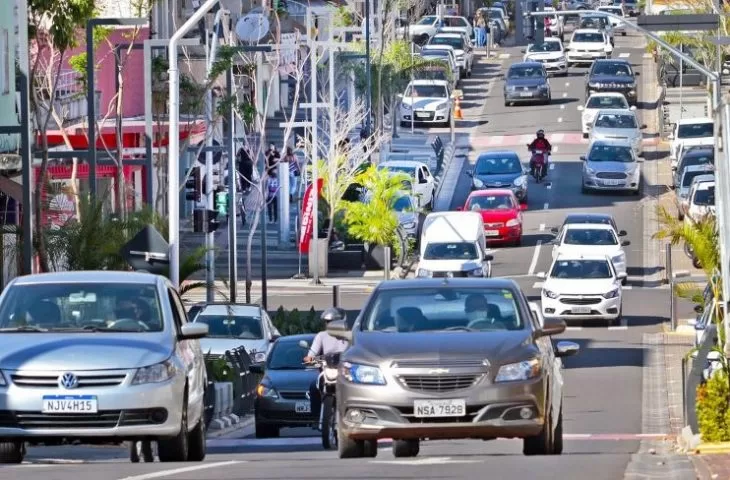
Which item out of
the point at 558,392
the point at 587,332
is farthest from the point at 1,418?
the point at 587,332

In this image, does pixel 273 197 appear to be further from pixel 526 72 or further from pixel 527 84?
pixel 526 72

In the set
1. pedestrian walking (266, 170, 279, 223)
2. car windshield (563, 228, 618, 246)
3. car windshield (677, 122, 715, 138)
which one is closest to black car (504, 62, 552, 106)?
car windshield (677, 122, 715, 138)

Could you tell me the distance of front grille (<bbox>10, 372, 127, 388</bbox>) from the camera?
53.3 feet

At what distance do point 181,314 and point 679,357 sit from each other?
22.8 metres

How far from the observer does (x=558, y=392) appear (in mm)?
18172

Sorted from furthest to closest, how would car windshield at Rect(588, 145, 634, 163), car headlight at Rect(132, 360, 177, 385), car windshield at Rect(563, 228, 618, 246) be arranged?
1. car windshield at Rect(588, 145, 634, 163)
2. car windshield at Rect(563, 228, 618, 246)
3. car headlight at Rect(132, 360, 177, 385)

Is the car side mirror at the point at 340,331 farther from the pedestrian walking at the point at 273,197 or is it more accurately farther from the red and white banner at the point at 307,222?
the pedestrian walking at the point at 273,197

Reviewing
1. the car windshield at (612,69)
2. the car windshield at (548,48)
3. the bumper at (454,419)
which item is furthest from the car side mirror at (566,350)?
the car windshield at (548,48)

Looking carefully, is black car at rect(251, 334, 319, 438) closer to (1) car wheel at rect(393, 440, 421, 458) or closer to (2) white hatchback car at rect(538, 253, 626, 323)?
Result: (1) car wheel at rect(393, 440, 421, 458)

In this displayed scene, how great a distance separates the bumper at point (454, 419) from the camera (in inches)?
649

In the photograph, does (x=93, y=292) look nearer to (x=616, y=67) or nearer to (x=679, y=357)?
(x=679, y=357)

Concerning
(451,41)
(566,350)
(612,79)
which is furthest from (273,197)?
(566,350)

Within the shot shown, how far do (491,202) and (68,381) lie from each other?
132ft

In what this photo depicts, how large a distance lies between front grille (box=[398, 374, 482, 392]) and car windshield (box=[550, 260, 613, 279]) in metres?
28.2
